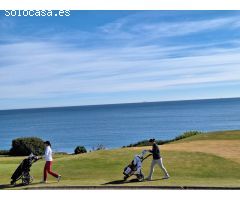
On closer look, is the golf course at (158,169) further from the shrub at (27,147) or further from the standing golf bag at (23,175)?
the shrub at (27,147)

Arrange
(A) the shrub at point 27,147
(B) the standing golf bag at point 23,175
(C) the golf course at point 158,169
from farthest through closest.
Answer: (A) the shrub at point 27,147
(B) the standing golf bag at point 23,175
(C) the golf course at point 158,169

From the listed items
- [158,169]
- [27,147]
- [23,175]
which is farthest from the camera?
[27,147]

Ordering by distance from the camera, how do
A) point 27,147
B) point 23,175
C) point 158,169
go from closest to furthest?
point 23,175 → point 158,169 → point 27,147

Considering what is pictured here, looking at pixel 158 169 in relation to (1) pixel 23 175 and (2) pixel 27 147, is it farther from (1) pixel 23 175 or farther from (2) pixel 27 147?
(2) pixel 27 147

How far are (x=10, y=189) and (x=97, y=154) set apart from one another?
8174 millimetres

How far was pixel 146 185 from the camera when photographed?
18359 mm

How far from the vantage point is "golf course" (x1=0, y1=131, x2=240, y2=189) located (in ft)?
62.8

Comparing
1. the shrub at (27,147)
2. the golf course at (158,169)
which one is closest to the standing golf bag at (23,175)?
the golf course at (158,169)

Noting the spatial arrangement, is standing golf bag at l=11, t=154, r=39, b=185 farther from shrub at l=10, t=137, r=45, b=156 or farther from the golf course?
shrub at l=10, t=137, r=45, b=156

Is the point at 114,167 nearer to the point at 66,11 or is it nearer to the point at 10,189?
the point at 10,189

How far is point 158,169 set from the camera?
2280cm

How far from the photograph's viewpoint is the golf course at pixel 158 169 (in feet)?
62.8

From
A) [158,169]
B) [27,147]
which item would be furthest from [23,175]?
[27,147]
